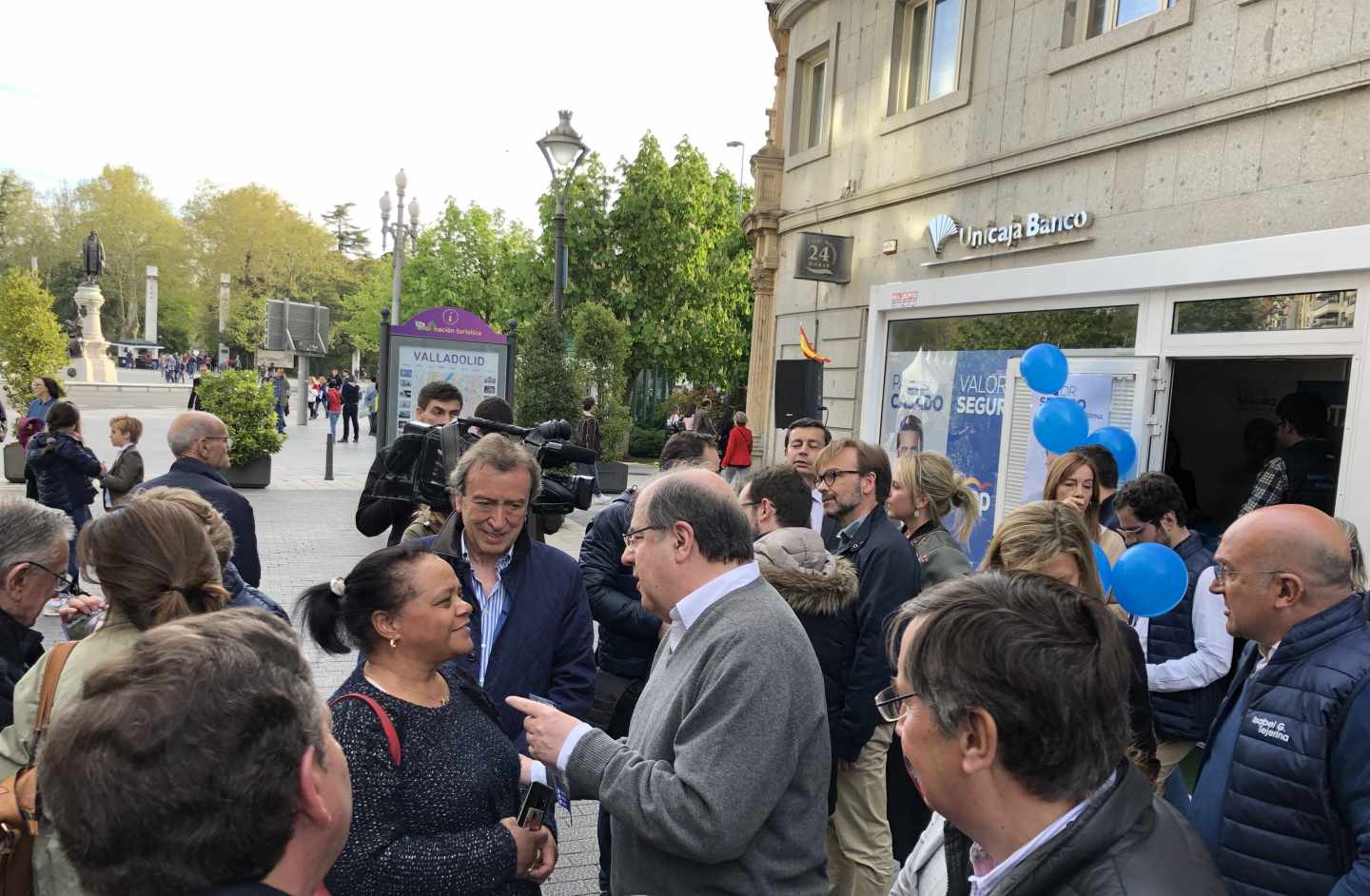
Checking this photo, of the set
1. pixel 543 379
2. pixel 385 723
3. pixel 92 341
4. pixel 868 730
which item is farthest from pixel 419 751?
pixel 92 341

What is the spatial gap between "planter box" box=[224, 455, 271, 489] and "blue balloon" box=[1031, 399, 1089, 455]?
13193 mm

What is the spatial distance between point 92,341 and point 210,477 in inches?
1946

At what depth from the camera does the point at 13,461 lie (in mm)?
14414

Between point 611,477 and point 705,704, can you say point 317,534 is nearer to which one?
point 611,477

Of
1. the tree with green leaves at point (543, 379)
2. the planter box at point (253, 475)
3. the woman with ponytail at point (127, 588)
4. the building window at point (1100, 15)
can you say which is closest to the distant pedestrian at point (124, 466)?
the woman with ponytail at point (127, 588)

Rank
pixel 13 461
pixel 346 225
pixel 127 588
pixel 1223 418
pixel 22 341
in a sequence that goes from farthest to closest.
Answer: pixel 346 225 → pixel 22 341 → pixel 13 461 → pixel 1223 418 → pixel 127 588

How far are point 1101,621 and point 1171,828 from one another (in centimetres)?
33

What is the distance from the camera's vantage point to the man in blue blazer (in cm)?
329

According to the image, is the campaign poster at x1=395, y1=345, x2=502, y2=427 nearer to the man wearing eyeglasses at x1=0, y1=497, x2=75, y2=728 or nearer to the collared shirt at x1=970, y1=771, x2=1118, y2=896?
the man wearing eyeglasses at x1=0, y1=497, x2=75, y2=728

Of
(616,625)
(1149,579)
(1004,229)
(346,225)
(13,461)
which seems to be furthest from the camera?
(346,225)

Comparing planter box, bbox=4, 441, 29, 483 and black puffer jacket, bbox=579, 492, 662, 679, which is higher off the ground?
black puffer jacket, bbox=579, 492, 662, 679

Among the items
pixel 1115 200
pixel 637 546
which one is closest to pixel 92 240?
pixel 1115 200

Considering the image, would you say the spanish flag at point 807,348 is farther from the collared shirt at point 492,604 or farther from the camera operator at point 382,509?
the collared shirt at point 492,604

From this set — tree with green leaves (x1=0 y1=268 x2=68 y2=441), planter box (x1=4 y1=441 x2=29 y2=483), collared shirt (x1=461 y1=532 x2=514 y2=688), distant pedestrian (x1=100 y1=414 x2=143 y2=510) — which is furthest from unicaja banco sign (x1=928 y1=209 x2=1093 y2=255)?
tree with green leaves (x1=0 y1=268 x2=68 y2=441)
